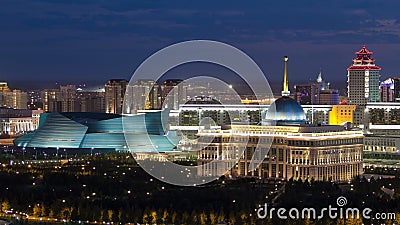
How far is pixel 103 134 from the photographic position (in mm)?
57438

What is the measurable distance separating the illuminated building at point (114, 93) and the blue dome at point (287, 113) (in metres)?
39.0

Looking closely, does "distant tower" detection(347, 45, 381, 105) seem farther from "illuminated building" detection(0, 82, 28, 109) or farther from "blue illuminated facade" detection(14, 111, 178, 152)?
"illuminated building" detection(0, 82, 28, 109)

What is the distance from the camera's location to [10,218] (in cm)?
3316

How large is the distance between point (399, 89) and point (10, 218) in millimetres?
43040

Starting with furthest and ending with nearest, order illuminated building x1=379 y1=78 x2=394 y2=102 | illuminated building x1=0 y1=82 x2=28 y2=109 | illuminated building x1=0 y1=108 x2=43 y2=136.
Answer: illuminated building x1=0 y1=82 x2=28 y2=109 < illuminated building x1=0 y1=108 x2=43 y2=136 < illuminated building x1=379 y1=78 x2=394 y2=102

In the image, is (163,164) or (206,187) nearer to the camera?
(206,187)

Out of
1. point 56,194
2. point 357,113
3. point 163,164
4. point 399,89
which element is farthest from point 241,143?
point 399,89

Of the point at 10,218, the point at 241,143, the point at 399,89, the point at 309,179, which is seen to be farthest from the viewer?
the point at 399,89

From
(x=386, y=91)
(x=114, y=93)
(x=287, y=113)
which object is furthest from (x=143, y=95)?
(x=287, y=113)

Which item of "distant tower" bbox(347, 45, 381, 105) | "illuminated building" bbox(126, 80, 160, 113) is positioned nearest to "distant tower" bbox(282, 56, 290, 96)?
"distant tower" bbox(347, 45, 381, 105)

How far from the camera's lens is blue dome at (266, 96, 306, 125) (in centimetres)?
4356

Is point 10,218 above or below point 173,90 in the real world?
below

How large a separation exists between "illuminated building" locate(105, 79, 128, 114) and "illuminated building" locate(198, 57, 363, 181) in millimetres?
37757

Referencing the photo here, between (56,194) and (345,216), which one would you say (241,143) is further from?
(345,216)
